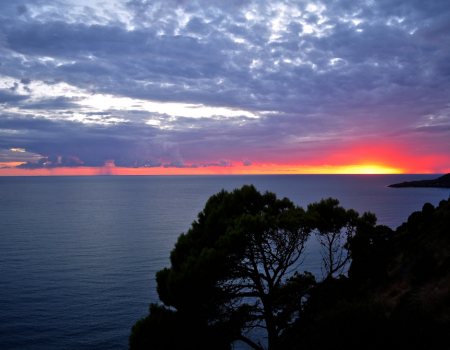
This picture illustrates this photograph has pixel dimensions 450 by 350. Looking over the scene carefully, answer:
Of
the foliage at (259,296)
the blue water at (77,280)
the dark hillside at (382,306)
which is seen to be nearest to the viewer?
the dark hillside at (382,306)

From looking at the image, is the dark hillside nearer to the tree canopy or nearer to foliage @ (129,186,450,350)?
foliage @ (129,186,450,350)

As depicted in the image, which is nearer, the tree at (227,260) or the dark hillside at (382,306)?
the dark hillside at (382,306)

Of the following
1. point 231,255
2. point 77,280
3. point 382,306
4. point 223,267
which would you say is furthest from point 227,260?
point 77,280

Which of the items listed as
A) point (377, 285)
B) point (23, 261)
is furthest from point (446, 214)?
point (23, 261)

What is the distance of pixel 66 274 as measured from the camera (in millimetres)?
33500

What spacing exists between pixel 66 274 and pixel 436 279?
34377mm

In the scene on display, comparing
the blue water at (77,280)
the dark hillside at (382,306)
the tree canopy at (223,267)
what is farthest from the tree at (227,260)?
the blue water at (77,280)

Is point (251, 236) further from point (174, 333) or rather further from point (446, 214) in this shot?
point (446, 214)

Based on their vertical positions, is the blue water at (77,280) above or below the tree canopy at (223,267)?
below

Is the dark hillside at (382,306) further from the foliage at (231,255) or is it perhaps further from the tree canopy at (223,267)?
the foliage at (231,255)

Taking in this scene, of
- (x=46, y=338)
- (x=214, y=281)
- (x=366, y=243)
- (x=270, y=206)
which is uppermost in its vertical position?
(x=270, y=206)

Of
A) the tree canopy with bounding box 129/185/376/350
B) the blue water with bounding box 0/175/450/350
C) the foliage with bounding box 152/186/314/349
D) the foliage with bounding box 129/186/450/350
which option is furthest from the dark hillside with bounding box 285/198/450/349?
the blue water with bounding box 0/175/450/350

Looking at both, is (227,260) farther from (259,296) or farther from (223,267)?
(259,296)

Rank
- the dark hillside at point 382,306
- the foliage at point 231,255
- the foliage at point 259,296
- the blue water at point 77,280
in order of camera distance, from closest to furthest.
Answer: the dark hillside at point 382,306 → the foliage at point 259,296 → the foliage at point 231,255 → the blue water at point 77,280
